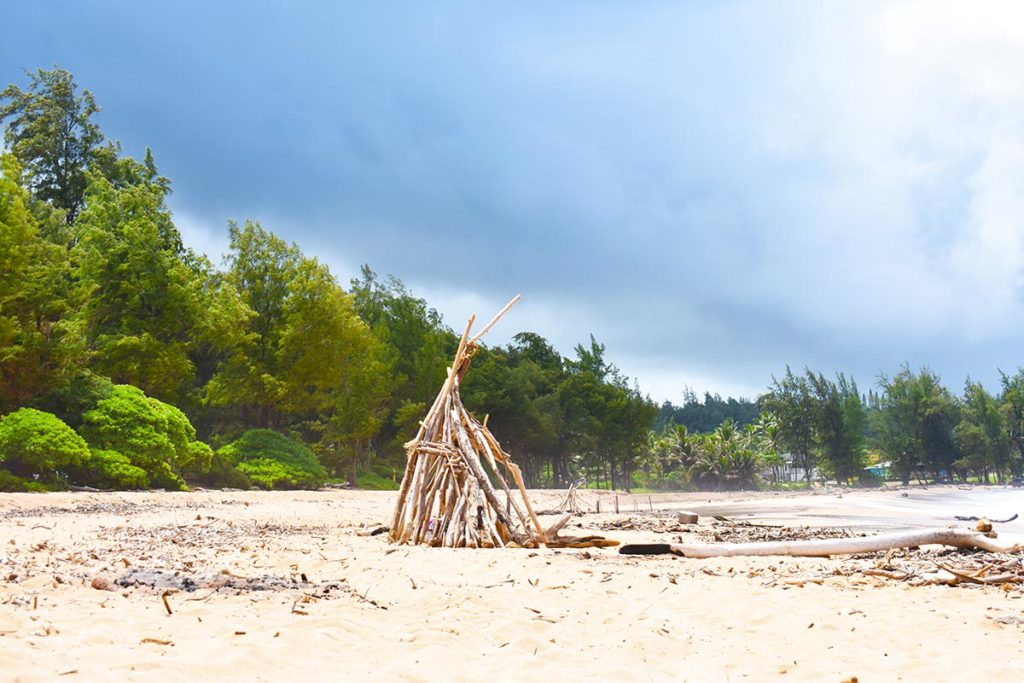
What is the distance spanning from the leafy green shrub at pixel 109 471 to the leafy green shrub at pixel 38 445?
18.7 inches

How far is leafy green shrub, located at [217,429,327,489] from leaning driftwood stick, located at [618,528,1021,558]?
1855 cm

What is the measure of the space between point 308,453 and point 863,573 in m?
22.9

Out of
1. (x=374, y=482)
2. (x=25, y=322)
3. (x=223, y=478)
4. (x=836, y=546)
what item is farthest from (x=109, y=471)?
(x=836, y=546)

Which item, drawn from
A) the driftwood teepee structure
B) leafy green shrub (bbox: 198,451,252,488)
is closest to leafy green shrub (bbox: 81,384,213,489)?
leafy green shrub (bbox: 198,451,252,488)

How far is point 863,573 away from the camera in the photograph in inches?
280

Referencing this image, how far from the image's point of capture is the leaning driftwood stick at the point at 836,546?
8.77 meters

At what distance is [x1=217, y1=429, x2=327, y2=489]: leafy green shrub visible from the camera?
81.3 feet

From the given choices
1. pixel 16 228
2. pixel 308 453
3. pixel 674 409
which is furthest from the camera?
pixel 674 409

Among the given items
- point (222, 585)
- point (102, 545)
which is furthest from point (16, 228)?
point (222, 585)

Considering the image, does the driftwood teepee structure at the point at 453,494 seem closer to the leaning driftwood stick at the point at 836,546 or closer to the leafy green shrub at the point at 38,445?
the leaning driftwood stick at the point at 836,546

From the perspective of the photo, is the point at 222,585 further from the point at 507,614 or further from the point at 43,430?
the point at 43,430

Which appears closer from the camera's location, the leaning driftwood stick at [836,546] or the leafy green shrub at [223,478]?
the leaning driftwood stick at [836,546]

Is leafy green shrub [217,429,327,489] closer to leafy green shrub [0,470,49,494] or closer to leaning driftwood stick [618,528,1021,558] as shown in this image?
leafy green shrub [0,470,49,494]

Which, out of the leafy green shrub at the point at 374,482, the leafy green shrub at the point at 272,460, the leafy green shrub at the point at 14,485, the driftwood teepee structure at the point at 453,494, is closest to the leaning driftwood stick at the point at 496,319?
the driftwood teepee structure at the point at 453,494
